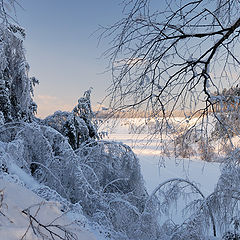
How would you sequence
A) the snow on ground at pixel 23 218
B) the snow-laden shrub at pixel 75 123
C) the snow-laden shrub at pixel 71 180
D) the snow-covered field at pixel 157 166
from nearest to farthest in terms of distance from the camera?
the snow on ground at pixel 23 218, the snow-covered field at pixel 157 166, the snow-laden shrub at pixel 71 180, the snow-laden shrub at pixel 75 123

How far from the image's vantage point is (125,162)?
502cm

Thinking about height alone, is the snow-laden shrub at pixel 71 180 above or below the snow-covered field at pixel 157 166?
below

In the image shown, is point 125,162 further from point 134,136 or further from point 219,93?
point 219,93

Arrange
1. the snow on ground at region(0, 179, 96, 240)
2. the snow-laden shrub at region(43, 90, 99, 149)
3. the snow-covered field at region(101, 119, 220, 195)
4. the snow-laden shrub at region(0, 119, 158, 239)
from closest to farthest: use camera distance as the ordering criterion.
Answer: the snow on ground at region(0, 179, 96, 240) → the snow-covered field at region(101, 119, 220, 195) → the snow-laden shrub at region(0, 119, 158, 239) → the snow-laden shrub at region(43, 90, 99, 149)

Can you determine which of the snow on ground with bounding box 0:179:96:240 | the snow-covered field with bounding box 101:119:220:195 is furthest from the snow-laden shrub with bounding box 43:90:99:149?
the snow on ground with bounding box 0:179:96:240

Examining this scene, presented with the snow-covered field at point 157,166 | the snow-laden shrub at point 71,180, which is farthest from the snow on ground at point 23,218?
the snow-laden shrub at point 71,180

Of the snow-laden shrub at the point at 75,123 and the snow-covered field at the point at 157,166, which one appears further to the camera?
the snow-laden shrub at the point at 75,123

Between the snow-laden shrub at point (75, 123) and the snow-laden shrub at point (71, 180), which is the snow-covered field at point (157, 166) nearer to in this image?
the snow-laden shrub at point (75, 123)

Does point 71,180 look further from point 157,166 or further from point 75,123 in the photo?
point 157,166

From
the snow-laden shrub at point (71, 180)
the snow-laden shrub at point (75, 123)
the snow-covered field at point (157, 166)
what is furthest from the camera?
the snow-laden shrub at point (75, 123)

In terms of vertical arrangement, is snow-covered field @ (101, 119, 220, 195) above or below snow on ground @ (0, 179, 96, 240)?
above

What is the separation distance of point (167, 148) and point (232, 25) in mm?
1476

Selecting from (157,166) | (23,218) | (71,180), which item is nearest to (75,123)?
(71,180)

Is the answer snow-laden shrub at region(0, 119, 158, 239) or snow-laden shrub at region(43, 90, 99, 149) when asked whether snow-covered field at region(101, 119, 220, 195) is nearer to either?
snow-laden shrub at region(43, 90, 99, 149)
